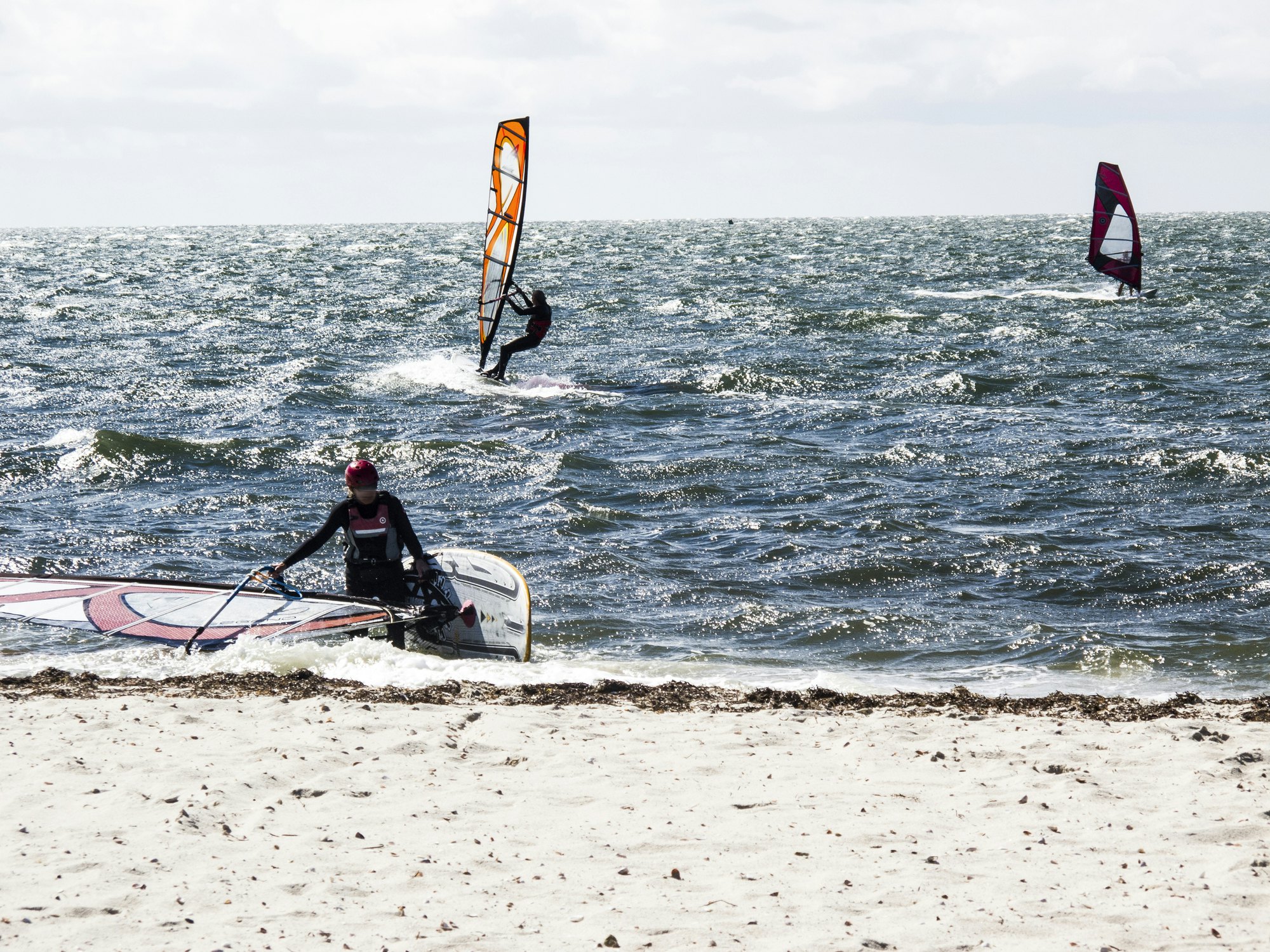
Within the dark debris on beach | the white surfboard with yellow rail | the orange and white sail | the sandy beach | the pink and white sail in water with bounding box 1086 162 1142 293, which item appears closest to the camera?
the sandy beach

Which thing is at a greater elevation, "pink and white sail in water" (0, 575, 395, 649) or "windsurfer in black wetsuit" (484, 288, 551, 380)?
"windsurfer in black wetsuit" (484, 288, 551, 380)

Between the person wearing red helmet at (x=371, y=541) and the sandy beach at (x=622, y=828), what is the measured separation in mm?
1786

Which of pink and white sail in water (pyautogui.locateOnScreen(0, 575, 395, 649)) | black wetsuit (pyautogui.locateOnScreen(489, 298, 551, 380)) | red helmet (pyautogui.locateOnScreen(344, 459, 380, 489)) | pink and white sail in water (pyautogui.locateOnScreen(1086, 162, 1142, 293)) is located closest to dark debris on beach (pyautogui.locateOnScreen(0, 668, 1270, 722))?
pink and white sail in water (pyautogui.locateOnScreen(0, 575, 395, 649))

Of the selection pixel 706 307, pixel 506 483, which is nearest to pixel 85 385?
pixel 506 483

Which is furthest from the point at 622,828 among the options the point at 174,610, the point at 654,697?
the point at 174,610

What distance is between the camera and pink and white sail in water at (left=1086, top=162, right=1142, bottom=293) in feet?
112

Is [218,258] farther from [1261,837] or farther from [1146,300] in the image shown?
[1261,837]

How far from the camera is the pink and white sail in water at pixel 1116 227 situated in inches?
1341

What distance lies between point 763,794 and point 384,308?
30488 mm

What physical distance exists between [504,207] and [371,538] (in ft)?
36.8

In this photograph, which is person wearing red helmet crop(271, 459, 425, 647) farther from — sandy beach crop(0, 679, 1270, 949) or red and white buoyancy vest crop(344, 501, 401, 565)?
sandy beach crop(0, 679, 1270, 949)

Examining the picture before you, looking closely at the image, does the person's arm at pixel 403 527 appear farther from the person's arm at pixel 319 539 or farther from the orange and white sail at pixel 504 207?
the orange and white sail at pixel 504 207

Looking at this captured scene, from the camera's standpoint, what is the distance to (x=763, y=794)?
17.8 ft

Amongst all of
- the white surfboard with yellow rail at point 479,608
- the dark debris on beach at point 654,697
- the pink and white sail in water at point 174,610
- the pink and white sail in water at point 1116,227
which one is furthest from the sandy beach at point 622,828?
the pink and white sail in water at point 1116,227
